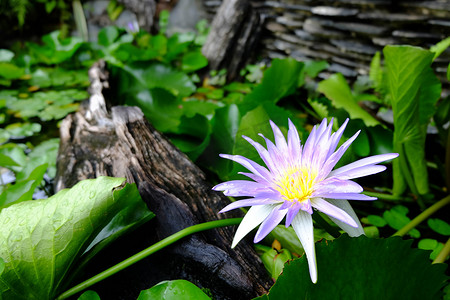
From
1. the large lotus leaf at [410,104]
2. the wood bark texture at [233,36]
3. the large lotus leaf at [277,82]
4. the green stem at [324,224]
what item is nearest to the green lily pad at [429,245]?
the large lotus leaf at [410,104]

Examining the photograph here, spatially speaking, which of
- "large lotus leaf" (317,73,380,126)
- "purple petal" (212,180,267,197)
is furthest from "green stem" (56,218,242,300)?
"large lotus leaf" (317,73,380,126)

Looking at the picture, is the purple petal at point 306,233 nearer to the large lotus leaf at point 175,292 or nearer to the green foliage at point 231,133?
the green foliage at point 231,133

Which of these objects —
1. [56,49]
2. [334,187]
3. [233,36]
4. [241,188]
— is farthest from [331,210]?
[56,49]

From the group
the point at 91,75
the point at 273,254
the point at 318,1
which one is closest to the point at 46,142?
the point at 91,75

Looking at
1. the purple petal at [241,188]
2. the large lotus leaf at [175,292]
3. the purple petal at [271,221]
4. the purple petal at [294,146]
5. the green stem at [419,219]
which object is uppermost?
the purple petal at [294,146]

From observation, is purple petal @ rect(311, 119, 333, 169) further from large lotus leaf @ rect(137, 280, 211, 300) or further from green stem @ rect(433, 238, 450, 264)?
green stem @ rect(433, 238, 450, 264)

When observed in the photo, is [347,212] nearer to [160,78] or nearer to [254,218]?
[254,218]

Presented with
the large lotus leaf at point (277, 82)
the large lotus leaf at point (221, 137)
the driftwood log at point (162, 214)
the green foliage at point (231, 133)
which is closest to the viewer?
the green foliage at point (231, 133)
